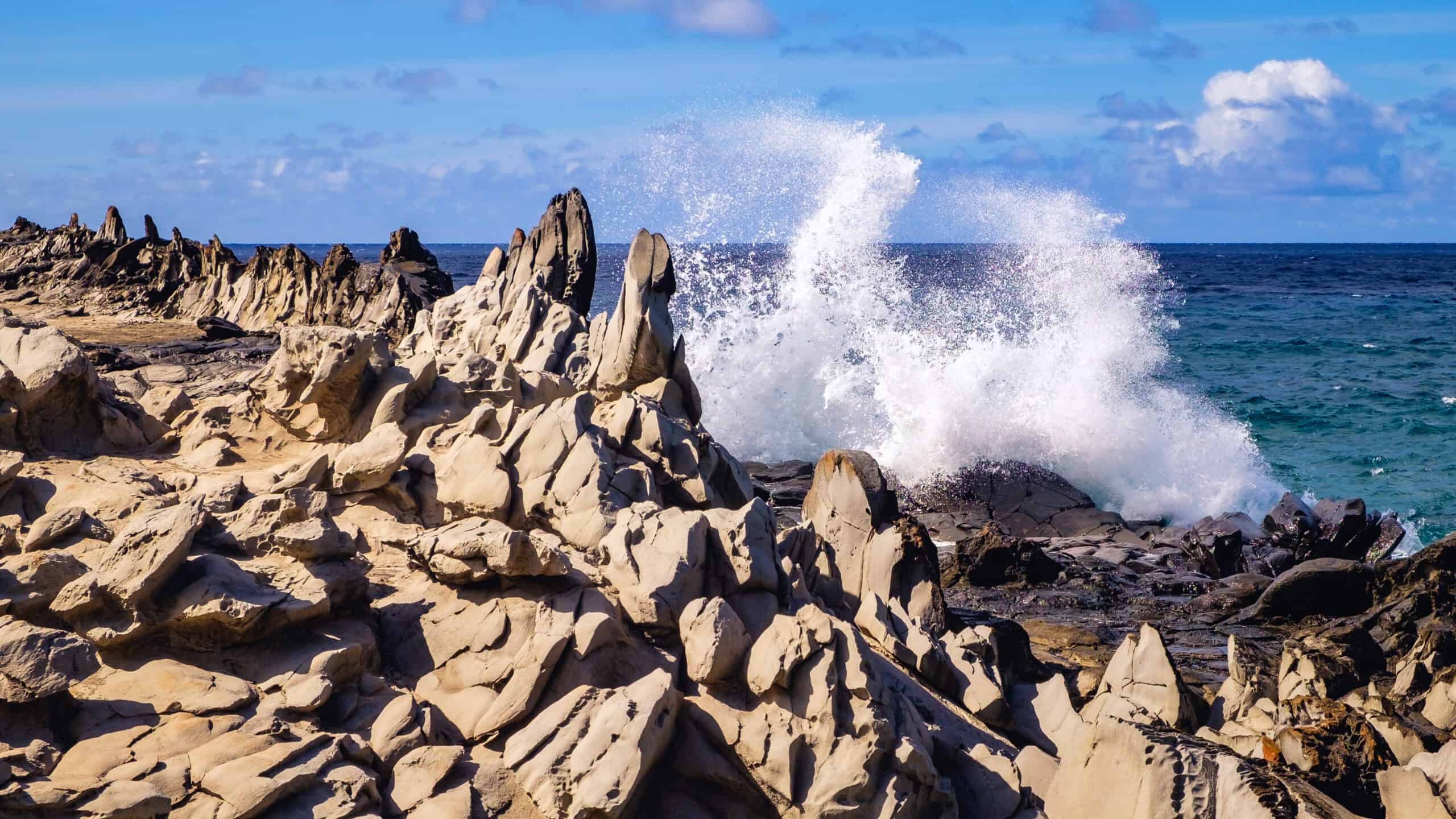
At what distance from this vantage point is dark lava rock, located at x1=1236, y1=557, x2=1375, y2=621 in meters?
14.2

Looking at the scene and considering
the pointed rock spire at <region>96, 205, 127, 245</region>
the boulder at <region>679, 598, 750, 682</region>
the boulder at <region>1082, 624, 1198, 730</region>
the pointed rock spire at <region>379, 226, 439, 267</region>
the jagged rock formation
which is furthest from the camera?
the pointed rock spire at <region>96, 205, 127, 245</region>

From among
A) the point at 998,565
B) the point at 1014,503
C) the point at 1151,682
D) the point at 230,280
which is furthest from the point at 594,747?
the point at 230,280

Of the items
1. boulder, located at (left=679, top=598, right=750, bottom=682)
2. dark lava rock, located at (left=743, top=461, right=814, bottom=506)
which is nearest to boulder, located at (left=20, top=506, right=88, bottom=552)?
boulder, located at (left=679, top=598, right=750, bottom=682)

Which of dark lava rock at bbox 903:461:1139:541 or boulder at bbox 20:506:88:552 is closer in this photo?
boulder at bbox 20:506:88:552

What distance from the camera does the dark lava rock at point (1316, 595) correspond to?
14211 mm

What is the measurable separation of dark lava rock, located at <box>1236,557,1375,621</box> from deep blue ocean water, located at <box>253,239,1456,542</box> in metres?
8.75

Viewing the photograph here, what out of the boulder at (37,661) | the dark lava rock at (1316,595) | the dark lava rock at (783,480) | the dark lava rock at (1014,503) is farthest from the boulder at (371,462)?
the dark lava rock at (1014,503)

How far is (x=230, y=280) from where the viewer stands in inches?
1247

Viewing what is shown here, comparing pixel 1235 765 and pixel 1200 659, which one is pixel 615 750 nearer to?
pixel 1235 765

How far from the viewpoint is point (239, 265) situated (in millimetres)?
32781

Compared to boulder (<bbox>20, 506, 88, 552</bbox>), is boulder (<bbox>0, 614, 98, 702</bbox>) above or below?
below

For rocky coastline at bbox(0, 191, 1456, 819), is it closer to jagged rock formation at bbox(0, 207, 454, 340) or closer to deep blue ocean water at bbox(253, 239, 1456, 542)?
jagged rock formation at bbox(0, 207, 454, 340)

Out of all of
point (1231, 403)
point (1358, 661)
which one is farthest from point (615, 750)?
point (1231, 403)

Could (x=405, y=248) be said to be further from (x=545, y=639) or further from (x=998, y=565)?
(x=545, y=639)
